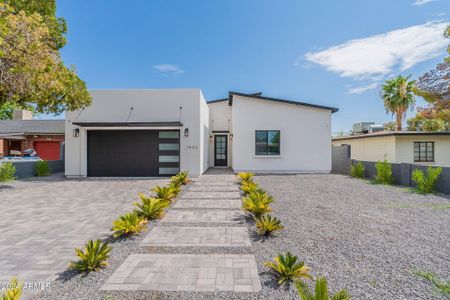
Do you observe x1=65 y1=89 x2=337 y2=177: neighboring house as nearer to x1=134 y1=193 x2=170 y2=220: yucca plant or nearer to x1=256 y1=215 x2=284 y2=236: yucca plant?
x1=134 y1=193 x2=170 y2=220: yucca plant

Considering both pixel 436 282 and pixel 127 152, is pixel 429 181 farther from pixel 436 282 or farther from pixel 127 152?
pixel 127 152

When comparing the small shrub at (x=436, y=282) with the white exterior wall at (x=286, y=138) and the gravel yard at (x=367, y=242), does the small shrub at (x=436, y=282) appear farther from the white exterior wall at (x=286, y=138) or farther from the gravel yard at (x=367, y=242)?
the white exterior wall at (x=286, y=138)

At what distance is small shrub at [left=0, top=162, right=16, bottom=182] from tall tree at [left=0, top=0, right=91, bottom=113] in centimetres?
349

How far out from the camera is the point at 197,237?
4461 millimetres

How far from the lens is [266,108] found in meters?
14.3

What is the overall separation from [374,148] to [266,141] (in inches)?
347

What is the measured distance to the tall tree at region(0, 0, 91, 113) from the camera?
7.36 meters

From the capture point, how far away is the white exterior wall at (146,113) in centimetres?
1237

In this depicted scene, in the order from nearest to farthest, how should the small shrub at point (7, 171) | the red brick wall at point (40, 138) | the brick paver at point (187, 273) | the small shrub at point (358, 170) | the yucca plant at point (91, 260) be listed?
the brick paver at point (187, 273)
the yucca plant at point (91, 260)
the small shrub at point (7, 171)
the small shrub at point (358, 170)
the red brick wall at point (40, 138)

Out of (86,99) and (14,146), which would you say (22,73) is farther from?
(14,146)

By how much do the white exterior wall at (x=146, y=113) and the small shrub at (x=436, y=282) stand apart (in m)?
10.2

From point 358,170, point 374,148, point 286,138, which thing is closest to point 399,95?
point 374,148

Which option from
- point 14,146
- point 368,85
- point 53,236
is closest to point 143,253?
point 53,236

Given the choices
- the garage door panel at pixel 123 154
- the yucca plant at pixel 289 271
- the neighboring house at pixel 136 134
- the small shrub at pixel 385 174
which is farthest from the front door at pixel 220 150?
A: the yucca plant at pixel 289 271
